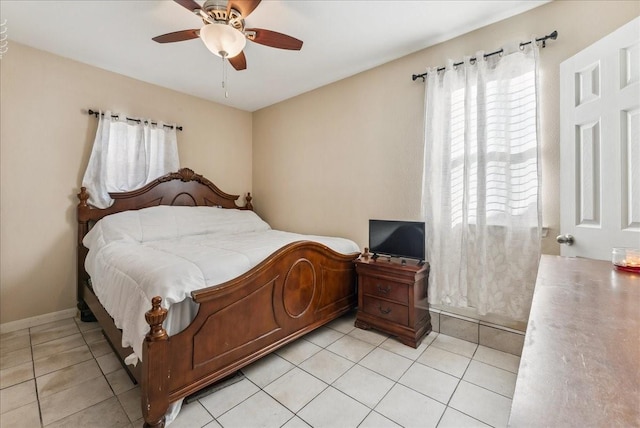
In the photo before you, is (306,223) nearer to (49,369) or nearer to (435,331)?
(435,331)

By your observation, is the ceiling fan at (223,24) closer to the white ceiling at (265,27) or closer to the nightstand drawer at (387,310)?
the white ceiling at (265,27)

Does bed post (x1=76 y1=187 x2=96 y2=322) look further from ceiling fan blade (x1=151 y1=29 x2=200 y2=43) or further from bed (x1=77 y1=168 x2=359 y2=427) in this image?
ceiling fan blade (x1=151 y1=29 x2=200 y2=43)

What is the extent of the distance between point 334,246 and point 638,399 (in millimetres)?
2202

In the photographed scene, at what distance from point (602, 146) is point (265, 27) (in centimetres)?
231

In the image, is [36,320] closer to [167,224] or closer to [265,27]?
[167,224]

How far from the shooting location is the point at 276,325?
6.38ft

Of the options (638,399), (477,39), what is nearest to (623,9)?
(477,39)

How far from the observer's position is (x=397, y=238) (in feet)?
7.76

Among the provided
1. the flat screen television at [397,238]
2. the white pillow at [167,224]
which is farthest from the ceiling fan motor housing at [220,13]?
the white pillow at [167,224]

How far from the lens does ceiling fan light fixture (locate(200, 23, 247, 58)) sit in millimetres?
1613

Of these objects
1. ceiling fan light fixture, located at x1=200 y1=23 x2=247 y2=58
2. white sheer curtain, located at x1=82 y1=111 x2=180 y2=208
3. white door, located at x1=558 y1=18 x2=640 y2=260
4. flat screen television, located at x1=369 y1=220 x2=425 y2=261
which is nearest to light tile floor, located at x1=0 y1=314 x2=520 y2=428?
flat screen television, located at x1=369 y1=220 x2=425 y2=261

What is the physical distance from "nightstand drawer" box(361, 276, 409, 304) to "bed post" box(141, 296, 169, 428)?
1.56 meters

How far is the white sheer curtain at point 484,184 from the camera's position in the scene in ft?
6.24

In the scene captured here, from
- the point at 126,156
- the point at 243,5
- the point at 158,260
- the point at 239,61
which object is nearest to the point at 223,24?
the point at 243,5
